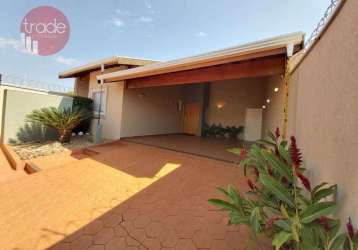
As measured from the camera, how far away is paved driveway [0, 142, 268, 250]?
248 centimetres

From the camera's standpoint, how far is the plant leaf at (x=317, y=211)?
3.55ft

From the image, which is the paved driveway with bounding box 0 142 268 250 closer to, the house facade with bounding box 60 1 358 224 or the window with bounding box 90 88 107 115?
A: the house facade with bounding box 60 1 358 224

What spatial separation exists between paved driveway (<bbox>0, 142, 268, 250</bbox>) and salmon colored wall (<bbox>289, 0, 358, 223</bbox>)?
4.94 ft

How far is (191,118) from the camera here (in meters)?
13.0

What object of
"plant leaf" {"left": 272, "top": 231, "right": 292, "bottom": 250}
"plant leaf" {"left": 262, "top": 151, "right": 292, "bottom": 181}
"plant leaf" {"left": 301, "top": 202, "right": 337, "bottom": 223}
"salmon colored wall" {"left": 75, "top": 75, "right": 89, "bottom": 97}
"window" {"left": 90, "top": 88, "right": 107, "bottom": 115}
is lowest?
"plant leaf" {"left": 272, "top": 231, "right": 292, "bottom": 250}

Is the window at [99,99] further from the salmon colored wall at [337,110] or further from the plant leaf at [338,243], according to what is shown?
the plant leaf at [338,243]

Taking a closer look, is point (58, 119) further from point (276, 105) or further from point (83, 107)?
point (276, 105)

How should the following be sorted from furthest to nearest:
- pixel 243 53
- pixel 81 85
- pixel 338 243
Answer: pixel 81 85
pixel 243 53
pixel 338 243

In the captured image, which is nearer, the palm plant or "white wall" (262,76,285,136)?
"white wall" (262,76,285,136)

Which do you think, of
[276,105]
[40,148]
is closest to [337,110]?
[276,105]

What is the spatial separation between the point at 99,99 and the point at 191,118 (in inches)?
242

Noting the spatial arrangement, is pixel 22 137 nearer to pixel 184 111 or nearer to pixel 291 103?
pixel 184 111

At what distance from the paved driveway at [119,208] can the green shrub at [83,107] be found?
5155mm

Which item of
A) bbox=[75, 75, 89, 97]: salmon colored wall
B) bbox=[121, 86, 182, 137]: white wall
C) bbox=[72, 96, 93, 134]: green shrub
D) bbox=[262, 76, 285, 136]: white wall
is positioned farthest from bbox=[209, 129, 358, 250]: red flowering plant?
bbox=[75, 75, 89, 97]: salmon colored wall
